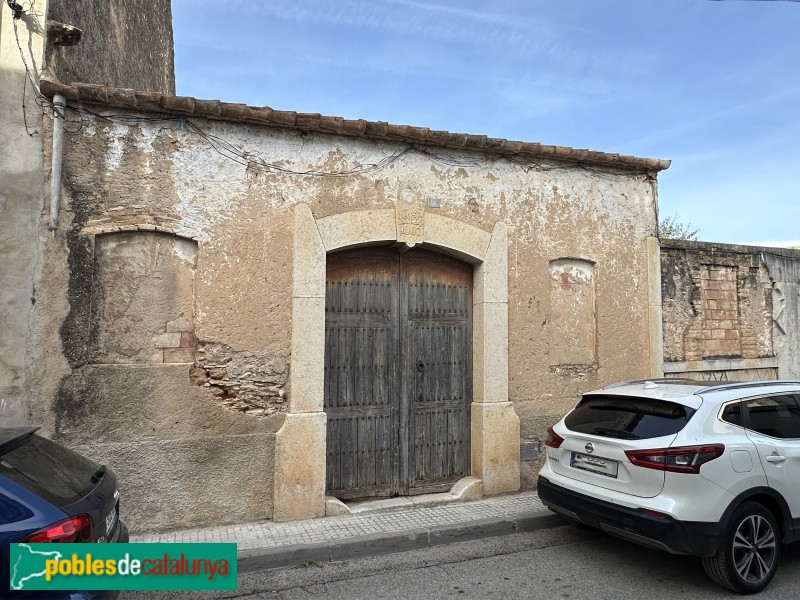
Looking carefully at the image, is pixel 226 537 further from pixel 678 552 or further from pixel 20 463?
pixel 678 552

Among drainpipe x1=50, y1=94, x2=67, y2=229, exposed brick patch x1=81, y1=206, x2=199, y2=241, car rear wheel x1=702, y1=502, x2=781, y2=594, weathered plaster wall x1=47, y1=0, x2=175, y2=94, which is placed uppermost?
weathered plaster wall x1=47, y1=0, x2=175, y2=94

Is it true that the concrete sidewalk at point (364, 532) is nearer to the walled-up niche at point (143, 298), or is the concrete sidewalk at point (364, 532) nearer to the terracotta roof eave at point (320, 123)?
the walled-up niche at point (143, 298)

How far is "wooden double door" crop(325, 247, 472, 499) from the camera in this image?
231 inches

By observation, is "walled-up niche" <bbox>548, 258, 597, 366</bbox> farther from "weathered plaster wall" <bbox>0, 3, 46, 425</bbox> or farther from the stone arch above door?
"weathered plaster wall" <bbox>0, 3, 46, 425</bbox>

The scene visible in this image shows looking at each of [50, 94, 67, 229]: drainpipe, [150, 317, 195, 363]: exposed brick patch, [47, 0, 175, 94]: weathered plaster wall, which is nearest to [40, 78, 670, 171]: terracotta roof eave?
[50, 94, 67, 229]: drainpipe

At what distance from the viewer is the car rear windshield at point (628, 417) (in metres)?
4.07

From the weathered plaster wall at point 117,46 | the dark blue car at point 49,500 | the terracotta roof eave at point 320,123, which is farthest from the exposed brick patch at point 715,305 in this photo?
the weathered plaster wall at point 117,46

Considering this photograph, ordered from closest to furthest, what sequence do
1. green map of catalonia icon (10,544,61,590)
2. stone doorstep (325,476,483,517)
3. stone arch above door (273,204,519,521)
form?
green map of catalonia icon (10,544,61,590) < stone arch above door (273,204,519,521) < stone doorstep (325,476,483,517)

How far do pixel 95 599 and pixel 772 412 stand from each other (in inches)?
199

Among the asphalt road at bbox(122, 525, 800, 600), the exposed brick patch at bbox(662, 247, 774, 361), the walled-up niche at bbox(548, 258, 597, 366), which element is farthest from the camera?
the exposed brick patch at bbox(662, 247, 774, 361)

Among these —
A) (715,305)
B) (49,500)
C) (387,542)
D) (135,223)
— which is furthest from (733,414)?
(135,223)

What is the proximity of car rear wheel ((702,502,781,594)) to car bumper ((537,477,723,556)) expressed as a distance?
0.15 metres

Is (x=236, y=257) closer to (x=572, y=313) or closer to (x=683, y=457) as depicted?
(x=572, y=313)

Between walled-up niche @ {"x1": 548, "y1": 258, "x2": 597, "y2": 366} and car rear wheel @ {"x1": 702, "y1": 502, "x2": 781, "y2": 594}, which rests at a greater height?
walled-up niche @ {"x1": 548, "y1": 258, "x2": 597, "y2": 366}
